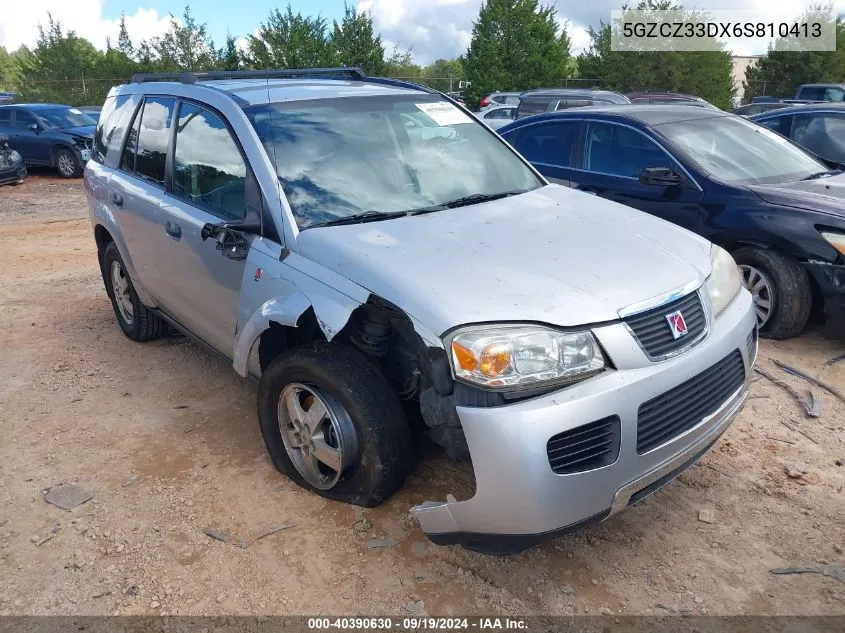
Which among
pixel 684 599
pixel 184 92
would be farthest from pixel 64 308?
pixel 684 599

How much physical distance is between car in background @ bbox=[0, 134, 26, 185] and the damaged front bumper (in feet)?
46.0

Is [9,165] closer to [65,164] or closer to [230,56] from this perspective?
[65,164]

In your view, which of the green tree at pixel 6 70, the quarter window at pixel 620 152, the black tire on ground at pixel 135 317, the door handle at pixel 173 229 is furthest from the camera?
the green tree at pixel 6 70

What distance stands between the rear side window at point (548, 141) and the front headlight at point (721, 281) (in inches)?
121

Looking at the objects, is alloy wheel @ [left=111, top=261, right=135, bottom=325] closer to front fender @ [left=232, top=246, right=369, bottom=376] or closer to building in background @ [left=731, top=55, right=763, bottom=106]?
front fender @ [left=232, top=246, right=369, bottom=376]

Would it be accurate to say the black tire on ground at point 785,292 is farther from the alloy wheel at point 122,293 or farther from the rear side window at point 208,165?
the alloy wheel at point 122,293

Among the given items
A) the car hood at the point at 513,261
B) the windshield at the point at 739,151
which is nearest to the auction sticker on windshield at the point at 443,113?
the car hood at the point at 513,261

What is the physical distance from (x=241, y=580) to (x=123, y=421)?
170cm

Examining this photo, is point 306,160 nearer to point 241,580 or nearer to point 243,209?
point 243,209

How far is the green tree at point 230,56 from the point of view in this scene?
29.6 m

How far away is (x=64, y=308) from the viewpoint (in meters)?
6.07

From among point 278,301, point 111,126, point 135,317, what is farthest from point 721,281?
point 111,126

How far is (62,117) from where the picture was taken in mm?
15711

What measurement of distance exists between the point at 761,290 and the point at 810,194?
73 cm
